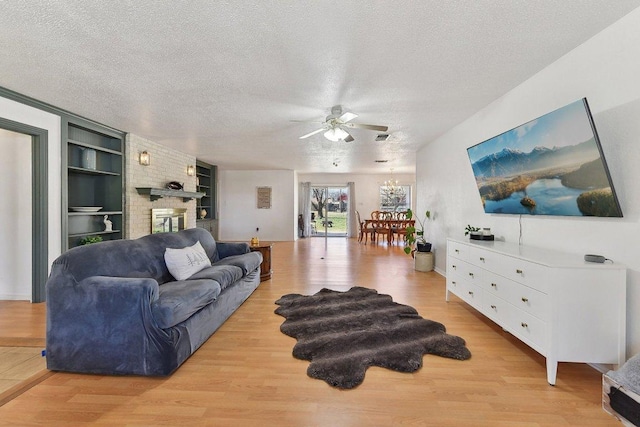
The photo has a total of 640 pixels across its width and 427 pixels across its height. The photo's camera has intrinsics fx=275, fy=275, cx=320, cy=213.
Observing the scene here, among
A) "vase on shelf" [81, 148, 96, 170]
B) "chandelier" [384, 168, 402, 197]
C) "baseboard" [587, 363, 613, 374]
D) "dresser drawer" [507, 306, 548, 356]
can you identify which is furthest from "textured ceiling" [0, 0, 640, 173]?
"chandelier" [384, 168, 402, 197]

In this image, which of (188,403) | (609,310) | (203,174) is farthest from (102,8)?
(203,174)

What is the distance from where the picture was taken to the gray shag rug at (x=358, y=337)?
204 cm

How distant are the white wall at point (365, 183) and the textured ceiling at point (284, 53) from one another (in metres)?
6.90

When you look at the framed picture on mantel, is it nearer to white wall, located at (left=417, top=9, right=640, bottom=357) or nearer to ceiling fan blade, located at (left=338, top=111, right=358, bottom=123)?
ceiling fan blade, located at (left=338, top=111, right=358, bottom=123)

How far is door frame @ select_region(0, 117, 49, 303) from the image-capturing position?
11.2ft

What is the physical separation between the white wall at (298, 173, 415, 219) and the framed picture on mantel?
1.63m

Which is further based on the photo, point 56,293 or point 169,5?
point 56,293

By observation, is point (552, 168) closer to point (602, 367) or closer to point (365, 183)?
point (602, 367)

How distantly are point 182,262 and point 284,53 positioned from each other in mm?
2251

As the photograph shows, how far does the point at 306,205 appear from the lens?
1077 centimetres

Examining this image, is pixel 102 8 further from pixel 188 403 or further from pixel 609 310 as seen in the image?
pixel 609 310

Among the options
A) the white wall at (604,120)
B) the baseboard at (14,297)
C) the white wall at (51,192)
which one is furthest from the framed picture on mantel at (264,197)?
the white wall at (604,120)

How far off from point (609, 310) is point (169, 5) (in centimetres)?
340

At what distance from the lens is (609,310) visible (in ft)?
5.84
